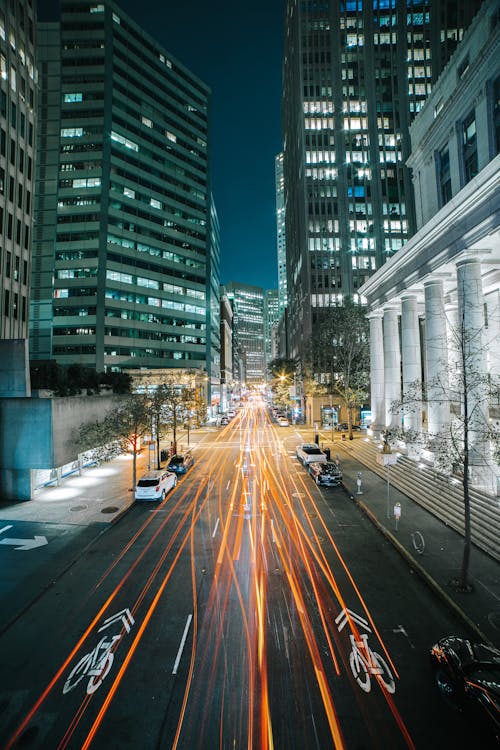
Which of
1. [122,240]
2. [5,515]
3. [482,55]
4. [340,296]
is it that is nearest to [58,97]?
[122,240]

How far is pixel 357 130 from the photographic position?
233 ft

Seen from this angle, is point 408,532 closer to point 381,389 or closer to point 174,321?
point 381,389

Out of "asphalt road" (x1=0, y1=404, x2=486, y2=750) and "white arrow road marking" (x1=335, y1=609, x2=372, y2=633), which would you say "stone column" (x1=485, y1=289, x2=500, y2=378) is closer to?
"asphalt road" (x1=0, y1=404, x2=486, y2=750)

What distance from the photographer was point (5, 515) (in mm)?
18328

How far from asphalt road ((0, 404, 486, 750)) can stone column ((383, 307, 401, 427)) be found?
1836 centimetres

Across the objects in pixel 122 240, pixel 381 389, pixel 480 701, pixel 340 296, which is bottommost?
pixel 480 701

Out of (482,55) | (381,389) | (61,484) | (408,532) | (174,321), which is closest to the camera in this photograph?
(408,532)

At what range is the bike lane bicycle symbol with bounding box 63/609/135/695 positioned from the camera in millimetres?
7531

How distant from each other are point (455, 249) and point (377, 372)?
1767cm

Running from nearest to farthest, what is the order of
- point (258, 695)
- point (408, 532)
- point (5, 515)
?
point (258, 695)
point (408, 532)
point (5, 515)

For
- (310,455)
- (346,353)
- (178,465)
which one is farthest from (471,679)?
(346,353)

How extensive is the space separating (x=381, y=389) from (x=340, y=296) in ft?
130

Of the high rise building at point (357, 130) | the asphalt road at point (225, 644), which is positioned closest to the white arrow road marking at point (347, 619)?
the asphalt road at point (225, 644)

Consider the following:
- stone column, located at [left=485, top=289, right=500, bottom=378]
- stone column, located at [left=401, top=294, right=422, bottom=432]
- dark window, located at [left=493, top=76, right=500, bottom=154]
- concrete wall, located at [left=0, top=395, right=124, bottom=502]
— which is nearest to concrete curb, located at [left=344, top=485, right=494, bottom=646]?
stone column, located at [left=401, top=294, right=422, bottom=432]
